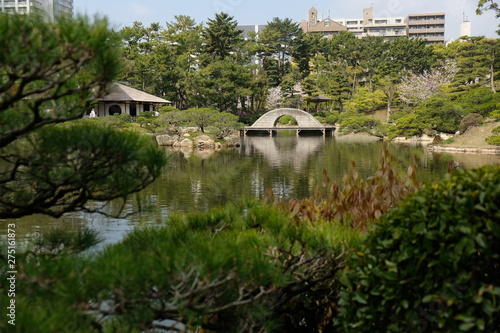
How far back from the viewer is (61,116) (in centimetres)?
223

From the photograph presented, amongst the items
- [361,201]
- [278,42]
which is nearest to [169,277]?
[361,201]

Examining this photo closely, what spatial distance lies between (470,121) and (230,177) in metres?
16.9

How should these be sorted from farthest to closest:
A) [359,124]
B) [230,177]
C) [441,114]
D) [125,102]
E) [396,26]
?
1. [396,26]
2. [359,124]
3. [125,102]
4. [441,114]
5. [230,177]

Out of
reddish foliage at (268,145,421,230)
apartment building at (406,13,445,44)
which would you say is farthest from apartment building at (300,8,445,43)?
reddish foliage at (268,145,421,230)

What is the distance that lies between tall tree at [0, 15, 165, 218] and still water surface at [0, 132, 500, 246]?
10.7ft

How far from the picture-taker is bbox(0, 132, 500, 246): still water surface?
9359mm

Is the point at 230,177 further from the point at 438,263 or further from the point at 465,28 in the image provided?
the point at 465,28

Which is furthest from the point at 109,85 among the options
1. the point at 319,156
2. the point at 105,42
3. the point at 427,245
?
the point at 319,156

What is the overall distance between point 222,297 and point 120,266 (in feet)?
1.89

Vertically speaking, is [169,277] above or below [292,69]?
below

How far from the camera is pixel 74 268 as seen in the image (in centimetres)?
197

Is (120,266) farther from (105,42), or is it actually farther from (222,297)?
(105,42)

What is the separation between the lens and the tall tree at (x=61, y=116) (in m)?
1.91

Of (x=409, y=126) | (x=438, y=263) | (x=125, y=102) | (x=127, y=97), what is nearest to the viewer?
(x=438, y=263)
